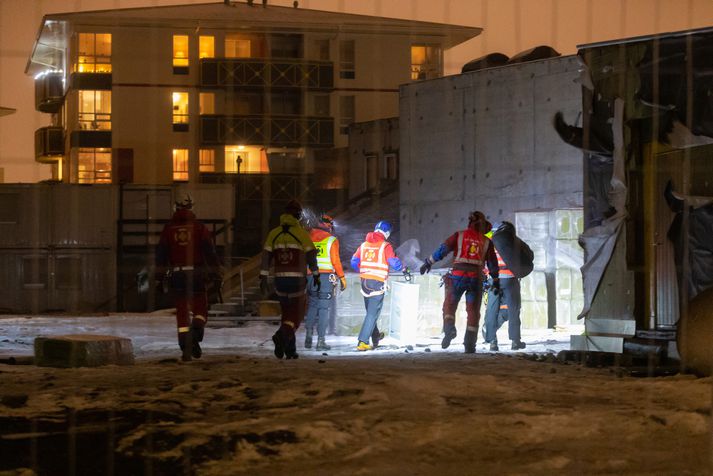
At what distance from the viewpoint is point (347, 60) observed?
166 feet

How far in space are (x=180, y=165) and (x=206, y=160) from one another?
4.35ft

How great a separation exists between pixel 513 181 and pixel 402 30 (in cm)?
2760

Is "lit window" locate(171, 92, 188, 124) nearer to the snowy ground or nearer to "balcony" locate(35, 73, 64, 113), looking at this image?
"balcony" locate(35, 73, 64, 113)

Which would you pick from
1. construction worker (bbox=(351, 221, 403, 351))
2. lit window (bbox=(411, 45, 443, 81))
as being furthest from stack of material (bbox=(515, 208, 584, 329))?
lit window (bbox=(411, 45, 443, 81))

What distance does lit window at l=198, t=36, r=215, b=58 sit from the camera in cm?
4956

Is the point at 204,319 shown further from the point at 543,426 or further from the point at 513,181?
the point at 513,181

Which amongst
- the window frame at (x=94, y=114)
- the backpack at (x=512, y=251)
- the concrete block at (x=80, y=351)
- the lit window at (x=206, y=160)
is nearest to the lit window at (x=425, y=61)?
the lit window at (x=206, y=160)

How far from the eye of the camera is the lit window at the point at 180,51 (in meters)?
49.5

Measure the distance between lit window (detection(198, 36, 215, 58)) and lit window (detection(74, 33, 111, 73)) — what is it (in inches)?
180

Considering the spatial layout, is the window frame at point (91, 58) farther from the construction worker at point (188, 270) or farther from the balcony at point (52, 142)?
the construction worker at point (188, 270)

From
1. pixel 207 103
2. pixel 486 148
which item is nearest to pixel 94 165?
pixel 207 103

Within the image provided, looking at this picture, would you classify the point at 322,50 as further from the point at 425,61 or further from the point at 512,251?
the point at 512,251

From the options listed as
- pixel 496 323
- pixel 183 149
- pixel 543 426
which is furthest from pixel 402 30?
pixel 543 426

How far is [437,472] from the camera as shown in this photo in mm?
5812
